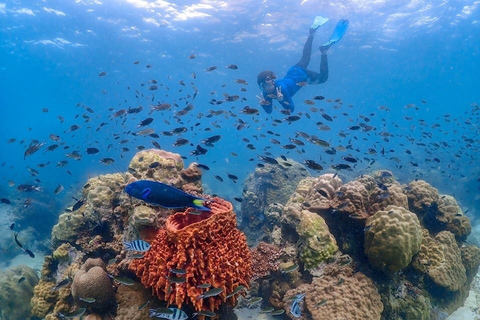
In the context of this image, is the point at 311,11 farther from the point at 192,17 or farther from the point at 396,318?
the point at 396,318

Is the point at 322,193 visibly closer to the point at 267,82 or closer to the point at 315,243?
the point at 315,243

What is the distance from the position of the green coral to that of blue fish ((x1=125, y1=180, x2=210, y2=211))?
144 inches

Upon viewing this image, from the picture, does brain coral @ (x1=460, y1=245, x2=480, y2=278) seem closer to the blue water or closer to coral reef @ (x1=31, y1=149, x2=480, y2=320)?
coral reef @ (x1=31, y1=149, x2=480, y2=320)

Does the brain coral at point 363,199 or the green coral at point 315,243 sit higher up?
the brain coral at point 363,199

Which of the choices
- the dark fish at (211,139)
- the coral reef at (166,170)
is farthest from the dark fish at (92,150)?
the dark fish at (211,139)

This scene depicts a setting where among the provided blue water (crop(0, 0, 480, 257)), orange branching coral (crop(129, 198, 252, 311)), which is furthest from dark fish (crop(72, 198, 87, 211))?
blue water (crop(0, 0, 480, 257))

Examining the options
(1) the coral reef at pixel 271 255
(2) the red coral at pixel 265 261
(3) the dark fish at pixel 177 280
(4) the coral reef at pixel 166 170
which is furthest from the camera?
(2) the red coral at pixel 265 261

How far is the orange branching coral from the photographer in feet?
12.4

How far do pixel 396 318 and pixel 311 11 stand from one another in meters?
30.2

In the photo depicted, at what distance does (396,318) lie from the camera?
6.19 meters

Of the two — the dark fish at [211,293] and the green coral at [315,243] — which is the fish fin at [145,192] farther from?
the green coral at [315,243]

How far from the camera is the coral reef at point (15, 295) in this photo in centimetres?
756

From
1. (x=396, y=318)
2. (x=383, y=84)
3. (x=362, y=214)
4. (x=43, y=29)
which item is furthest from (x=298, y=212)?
(x=383, y=84)

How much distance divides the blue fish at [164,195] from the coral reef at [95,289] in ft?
6.90
